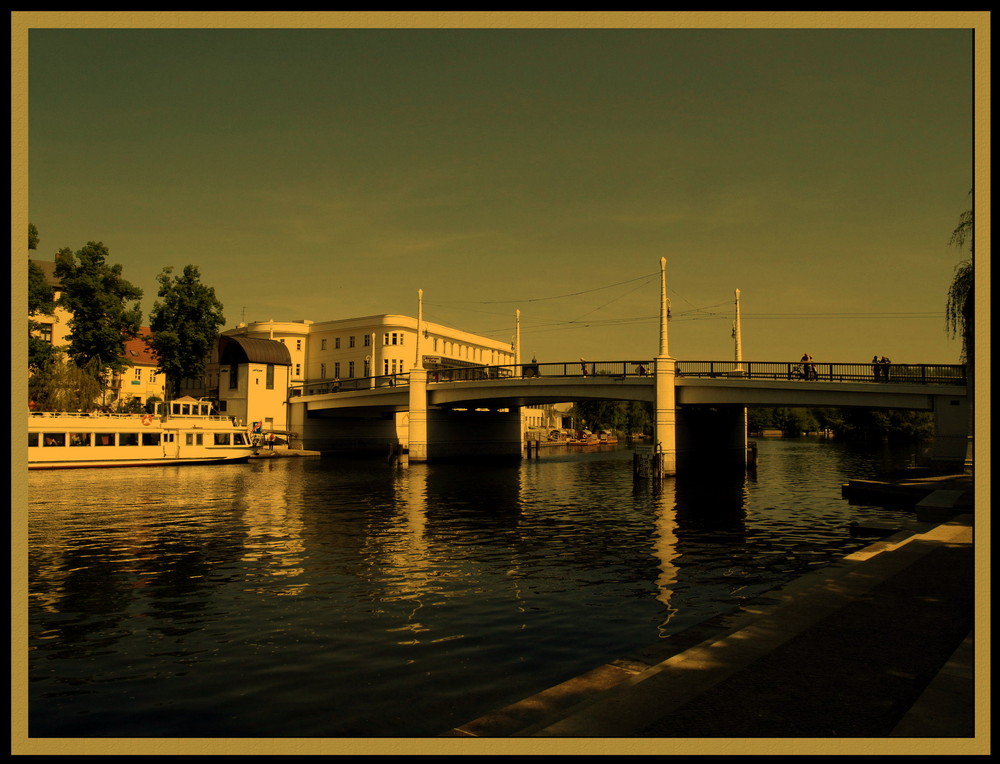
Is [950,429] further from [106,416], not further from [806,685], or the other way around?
[106,416]

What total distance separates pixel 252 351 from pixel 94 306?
17448mm

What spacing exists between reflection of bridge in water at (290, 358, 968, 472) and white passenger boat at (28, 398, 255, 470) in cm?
1429

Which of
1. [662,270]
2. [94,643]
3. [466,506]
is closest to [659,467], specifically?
[662,270]

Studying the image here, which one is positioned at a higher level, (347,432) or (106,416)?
(106,416)

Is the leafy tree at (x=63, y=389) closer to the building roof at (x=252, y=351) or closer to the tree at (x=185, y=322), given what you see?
the tree at (x=185, y=322)

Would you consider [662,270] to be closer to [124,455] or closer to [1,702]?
[124,455]

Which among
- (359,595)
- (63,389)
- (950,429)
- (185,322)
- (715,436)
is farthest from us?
(185,322)

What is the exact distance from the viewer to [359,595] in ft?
55.3

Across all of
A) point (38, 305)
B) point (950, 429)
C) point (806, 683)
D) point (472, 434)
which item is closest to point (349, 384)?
point (472, 434)

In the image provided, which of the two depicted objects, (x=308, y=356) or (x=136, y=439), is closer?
(x=136, y=439)

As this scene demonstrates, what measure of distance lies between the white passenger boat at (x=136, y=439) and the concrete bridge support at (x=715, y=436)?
40726 mm

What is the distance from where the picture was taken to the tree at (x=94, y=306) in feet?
227

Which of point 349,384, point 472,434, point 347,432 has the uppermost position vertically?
point 349,384

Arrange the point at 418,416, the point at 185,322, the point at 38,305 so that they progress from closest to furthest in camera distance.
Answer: the point at 38,305 < the point at 418,416 < the point at 185,322
